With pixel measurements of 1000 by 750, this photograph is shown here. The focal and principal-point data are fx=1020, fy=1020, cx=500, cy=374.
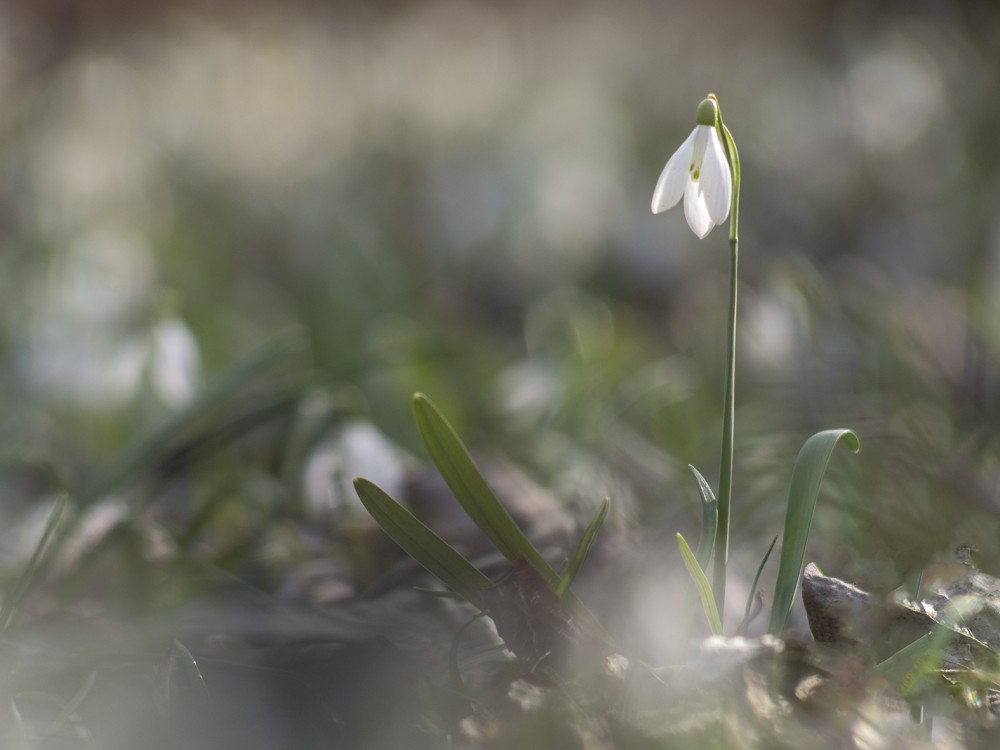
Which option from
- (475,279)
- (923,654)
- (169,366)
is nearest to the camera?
(923,654)

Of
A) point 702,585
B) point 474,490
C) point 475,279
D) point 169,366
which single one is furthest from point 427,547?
point 475,279

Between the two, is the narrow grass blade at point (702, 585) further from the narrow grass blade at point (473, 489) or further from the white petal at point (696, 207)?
the white petal at point (696, 207)

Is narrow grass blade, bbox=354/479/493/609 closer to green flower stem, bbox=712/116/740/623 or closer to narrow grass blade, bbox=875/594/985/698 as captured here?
green flower stem, bbox=712/116/740/623

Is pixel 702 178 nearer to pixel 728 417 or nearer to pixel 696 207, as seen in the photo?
pixel 696 207

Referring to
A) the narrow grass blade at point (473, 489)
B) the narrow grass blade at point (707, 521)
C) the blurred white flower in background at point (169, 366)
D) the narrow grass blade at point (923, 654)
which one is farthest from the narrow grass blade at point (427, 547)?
the blurred white flower in background at point (169, 366)

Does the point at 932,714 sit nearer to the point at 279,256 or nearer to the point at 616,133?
the point at 279,256

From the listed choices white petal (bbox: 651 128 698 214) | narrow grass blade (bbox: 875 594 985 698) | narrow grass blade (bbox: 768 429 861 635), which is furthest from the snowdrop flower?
narrow grass blade (bbox: 875 594 985 698)
